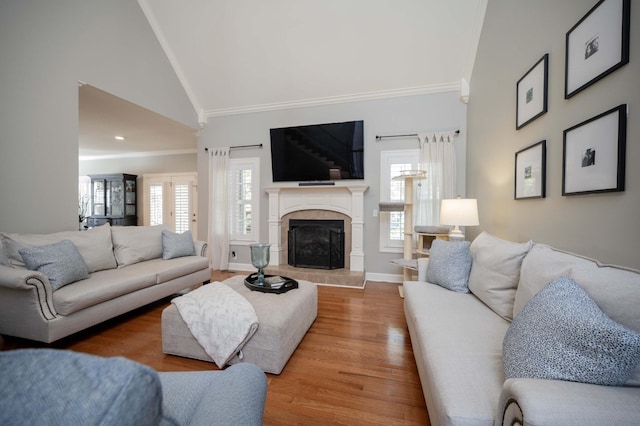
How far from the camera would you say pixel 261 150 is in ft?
15.3

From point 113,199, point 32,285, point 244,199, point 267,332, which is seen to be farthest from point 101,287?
point 113,199

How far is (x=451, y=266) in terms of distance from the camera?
225cm

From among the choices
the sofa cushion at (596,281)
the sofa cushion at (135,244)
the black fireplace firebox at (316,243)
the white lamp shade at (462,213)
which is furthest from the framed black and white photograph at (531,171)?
the sofa cushion at (135,244)

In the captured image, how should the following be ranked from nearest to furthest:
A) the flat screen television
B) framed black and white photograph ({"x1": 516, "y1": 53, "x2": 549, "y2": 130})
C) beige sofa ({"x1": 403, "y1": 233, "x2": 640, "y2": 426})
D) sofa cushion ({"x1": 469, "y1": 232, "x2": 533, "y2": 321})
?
beige sofa ({"x1": 403, "y1": 233, "x2": 640, "y2": 426}), sofa cushion ({"x1": 469, "y1": 232, "x2": 533, "y2": 321}), framed black and white photograph ({"x1": 516, "y1": 53, "x2": 549, "y2": 130}), the flat screen television

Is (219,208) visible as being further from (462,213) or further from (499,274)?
(499,274)

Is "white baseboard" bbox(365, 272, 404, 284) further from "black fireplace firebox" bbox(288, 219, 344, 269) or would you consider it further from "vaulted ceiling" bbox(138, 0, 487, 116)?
"vaulted ceiling" bbox(138, 0, 487, 116)

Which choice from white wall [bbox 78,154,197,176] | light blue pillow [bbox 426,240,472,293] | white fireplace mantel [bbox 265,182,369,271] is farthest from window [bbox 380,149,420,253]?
white wall [bbox 78,154,197,176]

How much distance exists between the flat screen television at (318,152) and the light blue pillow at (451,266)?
2.06 meters

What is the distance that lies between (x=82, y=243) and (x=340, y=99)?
12.6 feet

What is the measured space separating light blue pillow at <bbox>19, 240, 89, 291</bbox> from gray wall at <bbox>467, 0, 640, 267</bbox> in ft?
12.9

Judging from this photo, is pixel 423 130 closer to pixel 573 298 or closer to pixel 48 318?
pixel 573 298

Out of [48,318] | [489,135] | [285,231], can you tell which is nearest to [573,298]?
[489,135]

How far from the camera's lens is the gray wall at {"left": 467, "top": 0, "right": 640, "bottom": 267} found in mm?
1364

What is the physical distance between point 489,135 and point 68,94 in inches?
191
